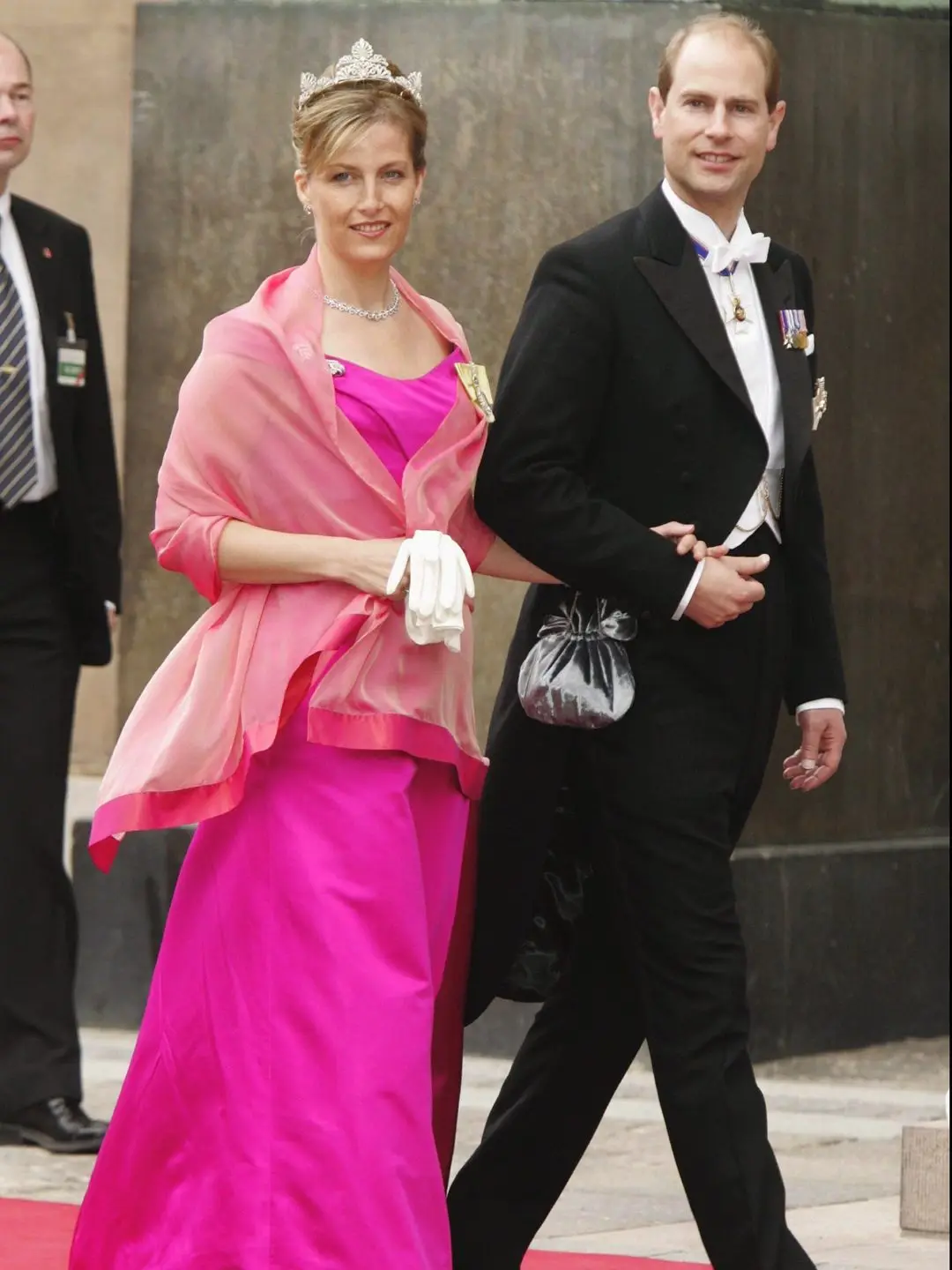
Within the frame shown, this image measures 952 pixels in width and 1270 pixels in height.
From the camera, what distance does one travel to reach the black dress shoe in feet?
19.2

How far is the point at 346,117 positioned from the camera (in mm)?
4160

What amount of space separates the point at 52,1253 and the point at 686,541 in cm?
176

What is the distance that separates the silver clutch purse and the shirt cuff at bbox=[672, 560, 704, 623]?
10 centimetres

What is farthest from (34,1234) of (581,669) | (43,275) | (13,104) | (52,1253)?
(13,104)

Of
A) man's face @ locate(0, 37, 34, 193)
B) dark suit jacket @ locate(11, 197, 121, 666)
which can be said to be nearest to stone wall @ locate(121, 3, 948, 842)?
dark suit jacket @ locate(11, 197, 121, 666)

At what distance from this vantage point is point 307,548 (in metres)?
4.08

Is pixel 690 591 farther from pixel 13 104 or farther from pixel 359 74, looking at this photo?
pixel 13 104

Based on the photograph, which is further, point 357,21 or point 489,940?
point 357,21

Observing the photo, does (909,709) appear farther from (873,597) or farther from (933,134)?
(933,134)

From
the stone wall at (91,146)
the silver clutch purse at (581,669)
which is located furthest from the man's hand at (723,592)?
the stone wall at (91,146)

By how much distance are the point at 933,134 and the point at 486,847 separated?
4.37 meters

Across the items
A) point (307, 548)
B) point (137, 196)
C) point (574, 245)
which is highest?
point (137, 196)

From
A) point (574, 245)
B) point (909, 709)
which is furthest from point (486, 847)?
point (909, 709)

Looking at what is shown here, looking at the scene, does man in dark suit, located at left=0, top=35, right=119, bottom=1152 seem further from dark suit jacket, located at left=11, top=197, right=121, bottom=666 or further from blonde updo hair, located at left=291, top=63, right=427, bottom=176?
blonde updo hair, located at left=291, top=63, right=427, bottom=176
